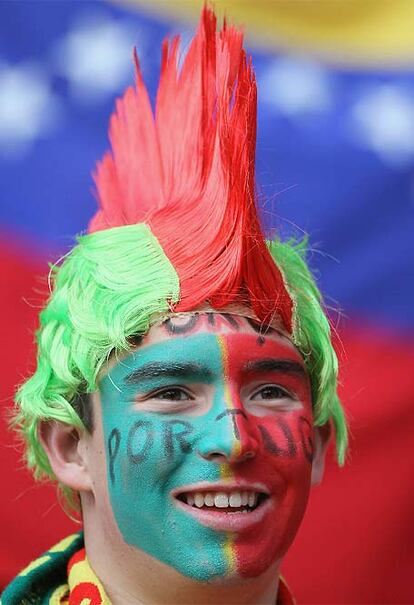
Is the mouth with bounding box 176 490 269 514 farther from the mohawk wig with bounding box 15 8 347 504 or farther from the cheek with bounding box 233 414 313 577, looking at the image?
the mohawk wig with bounding box 15 8 347 504

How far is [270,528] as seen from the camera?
5.58 feet

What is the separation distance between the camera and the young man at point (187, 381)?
1.66 meters

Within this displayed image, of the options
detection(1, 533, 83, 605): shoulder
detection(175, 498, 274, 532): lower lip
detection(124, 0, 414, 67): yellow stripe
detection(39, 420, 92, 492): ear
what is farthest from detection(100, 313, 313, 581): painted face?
detection(124, 0, 414, 67): yellow stripe

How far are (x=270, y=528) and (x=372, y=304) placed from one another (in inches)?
45.9

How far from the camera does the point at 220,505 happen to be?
5.44 ft

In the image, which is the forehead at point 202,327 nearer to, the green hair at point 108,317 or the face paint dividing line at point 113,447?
the green hair at point 108,317

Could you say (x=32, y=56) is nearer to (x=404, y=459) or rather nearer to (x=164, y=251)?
(x=164, y=251)

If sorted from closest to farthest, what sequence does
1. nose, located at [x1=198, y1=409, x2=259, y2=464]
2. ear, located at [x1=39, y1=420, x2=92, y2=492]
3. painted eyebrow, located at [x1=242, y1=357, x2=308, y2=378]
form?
nose, located at [x1=198, y1=409, x2=259, y2=464]
painted eyebrow, located at [x1=242, y1=357, x2=308, y2=378]
ear, located at [x1=39, y1=420, x2=92, y2=492]

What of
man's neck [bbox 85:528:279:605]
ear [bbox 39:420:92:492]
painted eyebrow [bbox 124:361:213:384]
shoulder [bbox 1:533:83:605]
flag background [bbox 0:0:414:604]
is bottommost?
man's neck [bbox 85:528:279:605]

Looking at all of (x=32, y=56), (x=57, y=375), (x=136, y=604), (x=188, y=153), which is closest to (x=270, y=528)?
(x=136, y=604)

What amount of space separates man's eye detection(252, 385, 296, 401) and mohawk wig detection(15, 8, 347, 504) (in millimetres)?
93

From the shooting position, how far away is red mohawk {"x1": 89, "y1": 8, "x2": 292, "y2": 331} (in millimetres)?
1769

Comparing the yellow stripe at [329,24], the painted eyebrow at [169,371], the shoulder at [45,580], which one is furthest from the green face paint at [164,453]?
the yellow stripe at [329,24]

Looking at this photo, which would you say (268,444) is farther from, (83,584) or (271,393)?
(83,584)
